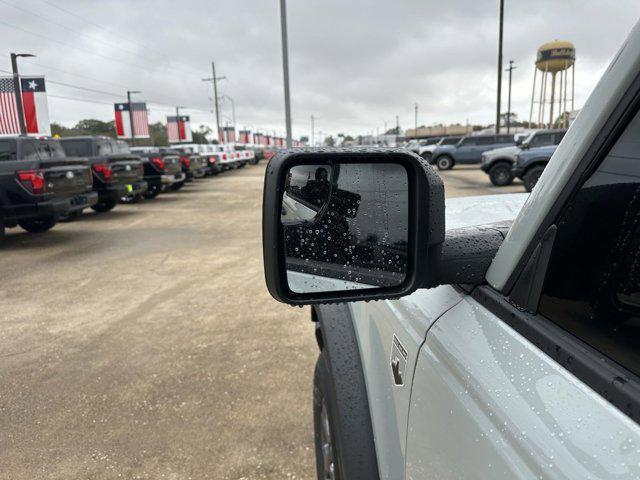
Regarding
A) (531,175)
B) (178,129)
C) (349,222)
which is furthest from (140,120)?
(349,222)

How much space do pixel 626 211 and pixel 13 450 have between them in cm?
317

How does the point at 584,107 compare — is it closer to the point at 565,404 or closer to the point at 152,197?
the point at 565,404

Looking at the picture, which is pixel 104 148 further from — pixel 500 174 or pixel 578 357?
pixel 578 357

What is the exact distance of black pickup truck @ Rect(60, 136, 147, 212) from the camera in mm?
11531

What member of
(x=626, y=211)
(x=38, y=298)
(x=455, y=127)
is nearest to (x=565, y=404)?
(x=626, y=211)

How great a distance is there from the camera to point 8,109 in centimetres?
1559

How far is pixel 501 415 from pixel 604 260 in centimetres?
32

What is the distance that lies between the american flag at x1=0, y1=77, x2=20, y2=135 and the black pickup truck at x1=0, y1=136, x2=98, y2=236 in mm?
8125

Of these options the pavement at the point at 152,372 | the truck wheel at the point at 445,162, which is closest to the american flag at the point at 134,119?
the truck wheel at the point at 445,162

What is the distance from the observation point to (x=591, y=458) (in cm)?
67

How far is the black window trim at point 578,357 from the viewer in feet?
2.24

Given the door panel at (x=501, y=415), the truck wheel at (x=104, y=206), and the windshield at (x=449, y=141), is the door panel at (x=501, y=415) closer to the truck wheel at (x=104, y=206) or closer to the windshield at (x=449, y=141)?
the truck wheel at (x=104, y=206)

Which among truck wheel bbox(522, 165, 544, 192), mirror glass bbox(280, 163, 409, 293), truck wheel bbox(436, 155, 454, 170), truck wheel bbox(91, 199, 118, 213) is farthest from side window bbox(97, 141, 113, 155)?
truck wheel bbox(436, 155, 454, 170)

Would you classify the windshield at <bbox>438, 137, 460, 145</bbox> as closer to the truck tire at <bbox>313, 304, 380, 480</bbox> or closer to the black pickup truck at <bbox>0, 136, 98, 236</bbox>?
the black pickup truck at <bbox>0, 136, 98, 236</bbox>
